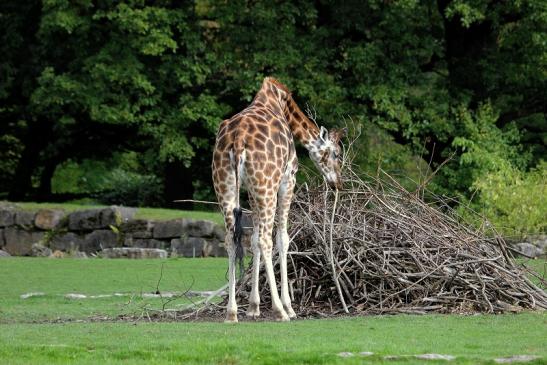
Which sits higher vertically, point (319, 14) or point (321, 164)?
point (319, 14)

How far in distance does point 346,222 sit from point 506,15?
60.7 ft

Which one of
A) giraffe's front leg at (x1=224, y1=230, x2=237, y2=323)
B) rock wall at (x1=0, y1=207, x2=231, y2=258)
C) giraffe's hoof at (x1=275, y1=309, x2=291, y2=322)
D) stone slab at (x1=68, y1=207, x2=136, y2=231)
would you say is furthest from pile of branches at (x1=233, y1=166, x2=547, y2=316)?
stone slab at (x1=68, y1=207, x2=136, y2=231)

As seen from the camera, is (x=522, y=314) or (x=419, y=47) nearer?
(x=522, y=314)

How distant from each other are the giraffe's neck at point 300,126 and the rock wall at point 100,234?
11904mm

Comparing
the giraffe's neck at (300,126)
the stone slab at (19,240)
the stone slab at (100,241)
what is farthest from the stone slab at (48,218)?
the giraffe's neck at (300,126)

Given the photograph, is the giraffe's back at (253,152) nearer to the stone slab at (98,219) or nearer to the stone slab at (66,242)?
the stone slab at (98,219)

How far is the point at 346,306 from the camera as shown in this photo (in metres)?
13.4

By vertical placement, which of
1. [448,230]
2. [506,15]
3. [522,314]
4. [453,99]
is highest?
[506,15]

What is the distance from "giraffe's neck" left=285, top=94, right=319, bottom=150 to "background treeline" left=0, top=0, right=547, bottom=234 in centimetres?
1383

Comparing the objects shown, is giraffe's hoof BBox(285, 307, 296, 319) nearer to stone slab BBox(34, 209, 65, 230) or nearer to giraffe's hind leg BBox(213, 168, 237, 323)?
giraffe's hind leg BBox(213, 168, 237, 323)

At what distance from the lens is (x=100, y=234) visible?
89.6 feet

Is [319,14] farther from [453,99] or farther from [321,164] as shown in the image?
[321,164]

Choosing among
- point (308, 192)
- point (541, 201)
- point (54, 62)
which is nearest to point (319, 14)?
point (54, 62)

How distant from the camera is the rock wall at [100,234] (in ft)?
87.0
